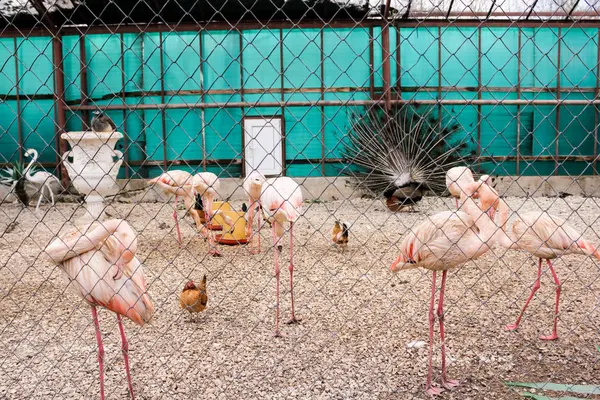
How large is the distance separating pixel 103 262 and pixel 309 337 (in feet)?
4.98

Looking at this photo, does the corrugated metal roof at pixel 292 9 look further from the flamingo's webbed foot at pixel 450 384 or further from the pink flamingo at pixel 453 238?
the flamingo's webbed foot at pixel 450 384

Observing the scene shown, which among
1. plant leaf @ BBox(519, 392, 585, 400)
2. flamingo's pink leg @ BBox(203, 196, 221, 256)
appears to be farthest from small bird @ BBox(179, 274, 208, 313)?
plant leaf @ BBox(519, 392, 585, 400)

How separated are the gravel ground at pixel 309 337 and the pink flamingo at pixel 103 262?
0.27 metres

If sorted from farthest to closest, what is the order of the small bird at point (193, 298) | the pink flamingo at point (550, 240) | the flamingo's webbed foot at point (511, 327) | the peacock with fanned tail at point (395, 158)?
the peacock with fanned tail at point (395, 158), the small bird at point (193, 298), the flamingo's webbed foot at point (511, 327), the pink flamingo at point (550, 240)

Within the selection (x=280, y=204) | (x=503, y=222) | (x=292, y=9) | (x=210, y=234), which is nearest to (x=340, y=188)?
(x=292, y=9)

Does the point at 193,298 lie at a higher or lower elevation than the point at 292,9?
lower

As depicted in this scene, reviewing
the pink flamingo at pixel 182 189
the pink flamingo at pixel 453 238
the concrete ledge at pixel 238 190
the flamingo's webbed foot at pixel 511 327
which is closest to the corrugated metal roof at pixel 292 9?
the concrete ledge at pixel 238 190

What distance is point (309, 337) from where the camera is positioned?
380 centimetres

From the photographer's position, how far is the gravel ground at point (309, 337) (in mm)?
3133

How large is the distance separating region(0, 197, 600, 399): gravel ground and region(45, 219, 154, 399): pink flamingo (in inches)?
10.7

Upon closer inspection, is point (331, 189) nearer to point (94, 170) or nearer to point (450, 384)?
point (94, 170)

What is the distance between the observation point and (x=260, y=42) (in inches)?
404

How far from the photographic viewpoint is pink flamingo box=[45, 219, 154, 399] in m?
2.73

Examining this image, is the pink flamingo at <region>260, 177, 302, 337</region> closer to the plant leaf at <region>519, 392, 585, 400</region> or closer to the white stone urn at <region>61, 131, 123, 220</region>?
the plant leaf at <region>519, 392, 585, 400</region>
